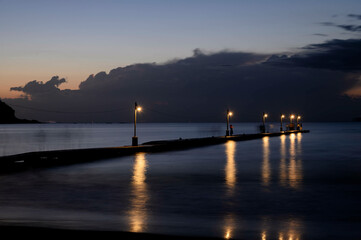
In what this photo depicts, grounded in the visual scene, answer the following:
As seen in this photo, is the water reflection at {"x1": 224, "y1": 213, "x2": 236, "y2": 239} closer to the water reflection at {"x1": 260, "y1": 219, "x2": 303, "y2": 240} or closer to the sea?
the sea

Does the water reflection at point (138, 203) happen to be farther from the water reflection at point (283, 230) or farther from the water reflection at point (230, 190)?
the water reflection at point (283, 230)

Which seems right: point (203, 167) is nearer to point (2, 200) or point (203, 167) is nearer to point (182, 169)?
point (182, 169)

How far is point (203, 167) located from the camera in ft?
89.1

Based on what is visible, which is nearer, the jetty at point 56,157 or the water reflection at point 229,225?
the water reflection at point 229,225

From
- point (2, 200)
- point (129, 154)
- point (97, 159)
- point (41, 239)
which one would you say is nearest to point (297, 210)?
point (41, 239)

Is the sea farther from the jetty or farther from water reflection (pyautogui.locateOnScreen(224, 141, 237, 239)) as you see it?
the jetty

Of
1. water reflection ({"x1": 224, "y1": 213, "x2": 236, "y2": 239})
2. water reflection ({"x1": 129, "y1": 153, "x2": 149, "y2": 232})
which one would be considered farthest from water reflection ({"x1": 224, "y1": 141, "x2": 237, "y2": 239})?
water reflection ({"x1": 129, "y1": 153, "x2": 149, "y2": 232})

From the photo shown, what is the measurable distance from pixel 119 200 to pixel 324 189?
27.2 feet

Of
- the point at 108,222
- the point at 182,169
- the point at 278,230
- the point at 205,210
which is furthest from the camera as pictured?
the point at 182,169

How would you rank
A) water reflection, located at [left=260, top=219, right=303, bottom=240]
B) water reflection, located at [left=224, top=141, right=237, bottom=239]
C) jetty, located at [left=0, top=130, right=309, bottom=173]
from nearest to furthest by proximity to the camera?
1. water reflection, located at [left=260, top=219, right=303, bottom=240]
2. water reflection, located at [left=224, top=141, right=237, bottom=239]
3. jetty, located at [left=0, top=130, right=309, bottom=173]

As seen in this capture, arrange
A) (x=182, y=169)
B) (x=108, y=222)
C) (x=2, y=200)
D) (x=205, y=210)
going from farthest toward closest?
(x=182, y=169) → (x=2, y=200) → (x=205, y=210) → (x=108, y=222)

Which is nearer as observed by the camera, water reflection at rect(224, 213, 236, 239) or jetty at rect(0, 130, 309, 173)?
water reflection at rect(224, 213, 236, 239)

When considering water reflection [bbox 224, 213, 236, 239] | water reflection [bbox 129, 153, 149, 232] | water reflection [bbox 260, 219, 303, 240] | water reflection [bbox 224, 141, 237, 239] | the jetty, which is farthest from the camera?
the jetty

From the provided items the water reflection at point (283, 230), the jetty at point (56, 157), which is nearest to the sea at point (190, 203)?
the water reflection at point (283, 230)
